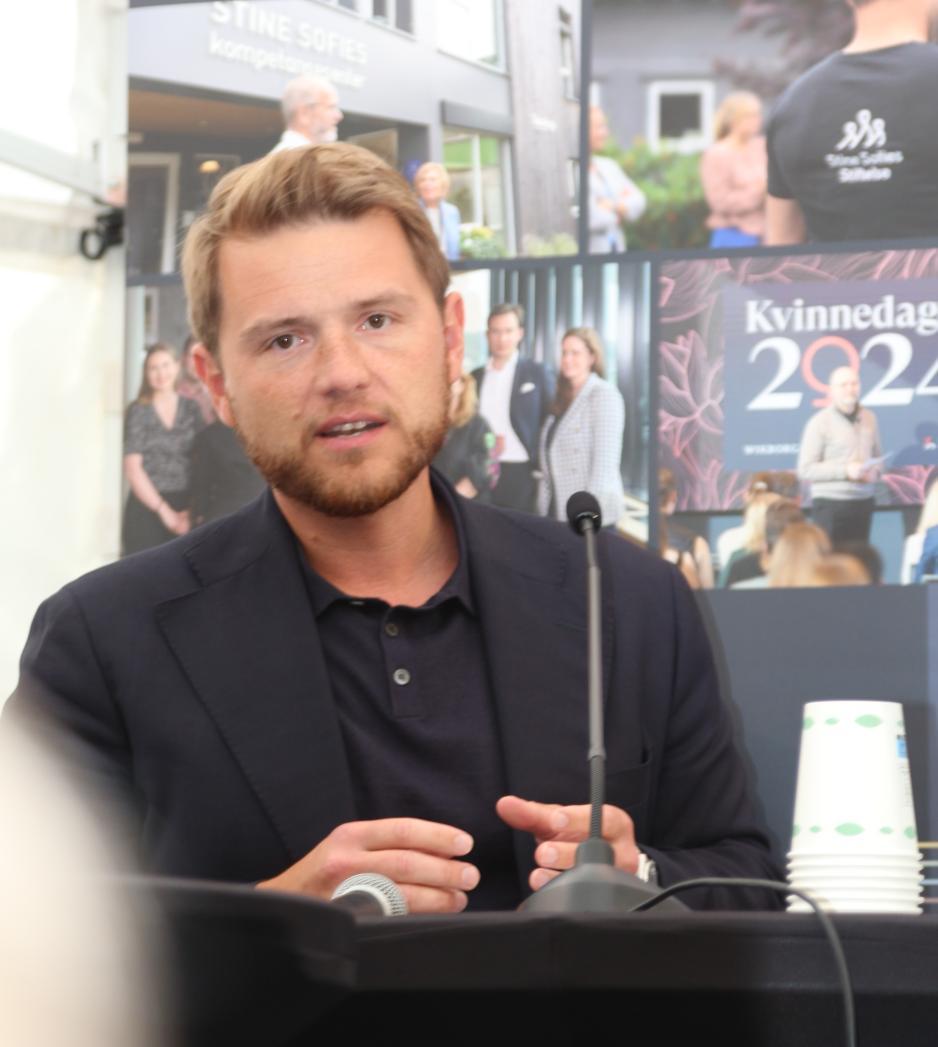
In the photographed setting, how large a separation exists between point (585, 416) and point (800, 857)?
2.72ft

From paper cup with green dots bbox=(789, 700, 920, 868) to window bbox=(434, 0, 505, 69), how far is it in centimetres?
125

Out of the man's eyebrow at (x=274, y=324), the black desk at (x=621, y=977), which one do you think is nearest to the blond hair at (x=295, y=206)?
the man's eyebrow at (x=274, y=324)

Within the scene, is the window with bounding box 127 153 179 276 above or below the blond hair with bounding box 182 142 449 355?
above

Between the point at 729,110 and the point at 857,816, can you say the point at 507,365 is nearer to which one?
the point at 729,110

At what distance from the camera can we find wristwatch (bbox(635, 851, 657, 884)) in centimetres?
152

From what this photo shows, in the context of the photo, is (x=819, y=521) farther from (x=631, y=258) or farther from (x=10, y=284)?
(x=10, y=284)

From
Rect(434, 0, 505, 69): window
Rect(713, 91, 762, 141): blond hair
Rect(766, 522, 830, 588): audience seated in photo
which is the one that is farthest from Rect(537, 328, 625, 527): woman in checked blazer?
Rect(434, 0, 505, 69): window

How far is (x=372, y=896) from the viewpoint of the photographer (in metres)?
0.99

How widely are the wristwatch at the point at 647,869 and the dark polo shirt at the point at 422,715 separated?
208 mm

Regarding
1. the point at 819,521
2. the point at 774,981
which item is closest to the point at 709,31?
the point at 819,521

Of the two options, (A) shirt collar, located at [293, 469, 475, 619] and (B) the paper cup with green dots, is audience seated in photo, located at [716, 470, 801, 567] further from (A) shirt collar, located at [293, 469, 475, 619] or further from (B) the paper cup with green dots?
(A) shirt collar, located at [293, 469, 475, 619]

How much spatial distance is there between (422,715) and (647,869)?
330 mm

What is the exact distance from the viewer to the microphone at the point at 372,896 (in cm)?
92

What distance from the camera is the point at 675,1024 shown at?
73 centimetres
